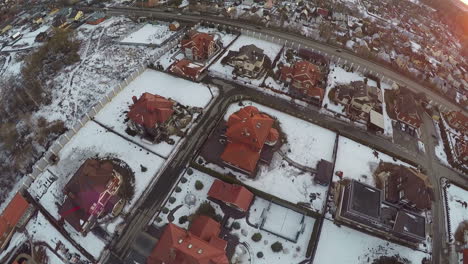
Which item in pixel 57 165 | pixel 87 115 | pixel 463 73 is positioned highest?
pixel 463 73

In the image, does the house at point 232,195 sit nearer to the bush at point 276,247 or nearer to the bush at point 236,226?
the bush at point 236,226

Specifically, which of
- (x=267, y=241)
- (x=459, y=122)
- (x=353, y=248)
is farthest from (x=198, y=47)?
(x=459, y=122)

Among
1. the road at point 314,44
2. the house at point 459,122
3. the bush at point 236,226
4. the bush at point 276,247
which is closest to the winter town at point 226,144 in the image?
the bush at point 236,226

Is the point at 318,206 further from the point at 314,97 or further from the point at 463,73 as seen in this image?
the point at 463,73

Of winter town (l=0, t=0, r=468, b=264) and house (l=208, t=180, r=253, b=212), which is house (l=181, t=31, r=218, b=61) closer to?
winter town (l=0, t=0, r=468, b=264)

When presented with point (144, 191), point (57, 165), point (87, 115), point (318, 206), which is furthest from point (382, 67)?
point (57, 165)
